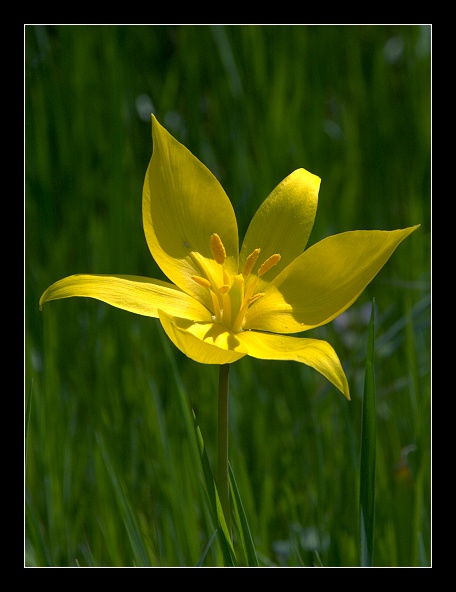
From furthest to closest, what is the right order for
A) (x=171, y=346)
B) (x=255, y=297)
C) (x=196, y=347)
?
(x=171, y=346) < (x=255, y=297) < (x=196, y=347)

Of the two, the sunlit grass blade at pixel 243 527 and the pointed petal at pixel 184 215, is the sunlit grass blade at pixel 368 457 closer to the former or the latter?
the sunlit grass blade at pixel 243 527

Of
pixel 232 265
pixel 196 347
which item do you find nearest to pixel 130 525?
pixel 196 347

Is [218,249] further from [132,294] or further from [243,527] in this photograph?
[243,527]

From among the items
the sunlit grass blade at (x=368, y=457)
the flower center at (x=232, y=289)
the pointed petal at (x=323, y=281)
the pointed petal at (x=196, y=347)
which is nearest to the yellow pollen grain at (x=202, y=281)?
the flower center at (x=232, y=289)

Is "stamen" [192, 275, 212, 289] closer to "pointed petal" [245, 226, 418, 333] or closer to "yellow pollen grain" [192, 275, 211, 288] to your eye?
"yellow pollen grain" [192, 275, 211, 288]

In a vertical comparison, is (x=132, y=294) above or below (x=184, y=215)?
below

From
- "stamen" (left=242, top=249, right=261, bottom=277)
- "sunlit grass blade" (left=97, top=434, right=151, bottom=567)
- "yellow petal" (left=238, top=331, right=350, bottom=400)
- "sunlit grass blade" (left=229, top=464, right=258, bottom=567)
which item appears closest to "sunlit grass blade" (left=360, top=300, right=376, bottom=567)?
"yellow petal" (left=238, top=331, right=350, bottom=400)

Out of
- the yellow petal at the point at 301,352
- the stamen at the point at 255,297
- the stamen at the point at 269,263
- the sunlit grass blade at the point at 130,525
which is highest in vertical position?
the stamen at the point at 269,263

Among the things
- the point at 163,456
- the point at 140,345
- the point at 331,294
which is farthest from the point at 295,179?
the point at 140,345
